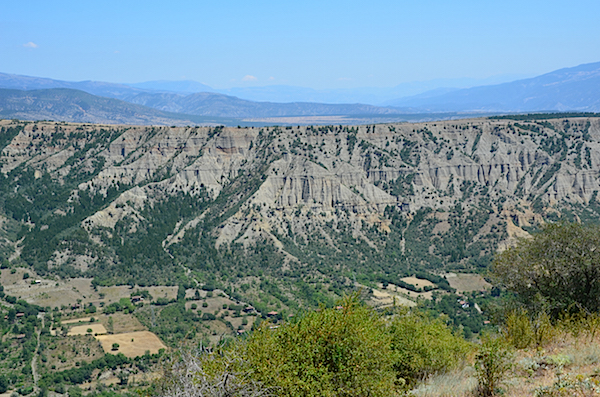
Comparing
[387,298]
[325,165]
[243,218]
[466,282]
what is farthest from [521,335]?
[325,165]

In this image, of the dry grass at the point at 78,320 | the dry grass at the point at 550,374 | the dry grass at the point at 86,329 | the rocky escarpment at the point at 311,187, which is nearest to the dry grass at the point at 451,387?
the dry grass at the point at 550,374

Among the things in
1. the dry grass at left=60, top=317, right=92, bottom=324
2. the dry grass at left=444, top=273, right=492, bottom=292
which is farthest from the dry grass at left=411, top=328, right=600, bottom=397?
the dry grass at left=444, top=273, right=492, bottom=292

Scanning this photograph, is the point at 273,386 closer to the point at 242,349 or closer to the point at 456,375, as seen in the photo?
the point at 242,349

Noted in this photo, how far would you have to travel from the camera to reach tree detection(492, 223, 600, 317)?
2575 centimetres

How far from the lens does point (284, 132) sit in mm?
129500

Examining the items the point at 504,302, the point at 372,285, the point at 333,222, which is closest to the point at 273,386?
the point at 504,302

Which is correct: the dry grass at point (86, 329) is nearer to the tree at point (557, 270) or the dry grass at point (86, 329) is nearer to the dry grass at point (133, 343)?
the dry grass at point (133, 343)

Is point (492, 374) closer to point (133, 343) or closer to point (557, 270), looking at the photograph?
point (557, 270)

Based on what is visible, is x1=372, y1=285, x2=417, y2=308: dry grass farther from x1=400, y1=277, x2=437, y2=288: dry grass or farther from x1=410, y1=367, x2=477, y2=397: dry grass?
x1=410, y1=367, x2=477, y2=397: dry grass

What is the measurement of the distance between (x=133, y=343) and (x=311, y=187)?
54.1 metres

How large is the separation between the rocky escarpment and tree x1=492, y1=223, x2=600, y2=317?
66.2m

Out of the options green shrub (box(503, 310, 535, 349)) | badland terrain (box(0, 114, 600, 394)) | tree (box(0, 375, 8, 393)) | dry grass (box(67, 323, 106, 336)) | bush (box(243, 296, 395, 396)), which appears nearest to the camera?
bush (box(243, 296, 395, 396))

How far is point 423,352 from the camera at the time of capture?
23.0 metres

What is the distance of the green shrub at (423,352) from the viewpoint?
73.3 feet
